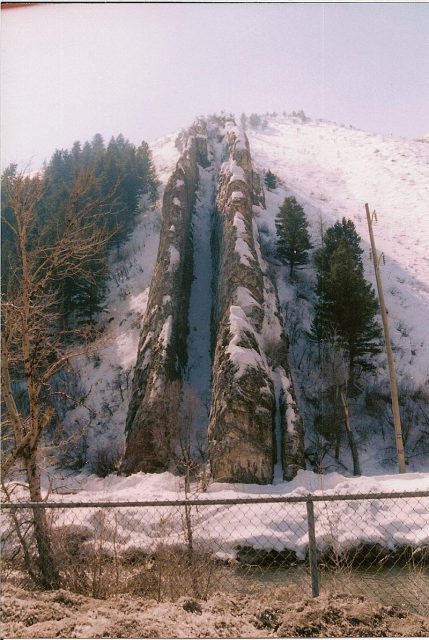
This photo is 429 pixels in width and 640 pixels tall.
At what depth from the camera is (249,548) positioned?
33.7 ft

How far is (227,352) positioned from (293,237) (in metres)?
15.7

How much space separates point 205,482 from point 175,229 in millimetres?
19482

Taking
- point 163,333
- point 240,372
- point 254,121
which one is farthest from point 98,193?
point 254,121

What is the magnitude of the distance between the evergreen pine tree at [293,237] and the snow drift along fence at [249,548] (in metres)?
23.9

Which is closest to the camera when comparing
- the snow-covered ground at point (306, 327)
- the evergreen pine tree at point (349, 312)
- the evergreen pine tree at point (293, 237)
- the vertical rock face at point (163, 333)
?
the snow-covered ground at point (306, 327)

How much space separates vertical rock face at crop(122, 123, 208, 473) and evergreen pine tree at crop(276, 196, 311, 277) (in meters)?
7.59

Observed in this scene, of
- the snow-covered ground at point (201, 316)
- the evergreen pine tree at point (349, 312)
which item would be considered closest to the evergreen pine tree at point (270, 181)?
the snow-covered ground at point (201, 316)

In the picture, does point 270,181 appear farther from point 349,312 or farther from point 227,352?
point 227,352

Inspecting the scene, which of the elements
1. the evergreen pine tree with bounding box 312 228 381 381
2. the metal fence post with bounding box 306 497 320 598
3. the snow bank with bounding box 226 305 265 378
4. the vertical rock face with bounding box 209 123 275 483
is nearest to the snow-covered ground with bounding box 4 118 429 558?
the metal fence post with bounding box 306 497 320 598

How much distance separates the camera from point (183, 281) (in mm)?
29594

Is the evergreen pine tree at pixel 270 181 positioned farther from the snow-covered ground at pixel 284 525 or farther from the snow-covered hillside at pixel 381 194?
the snow-covered ground at pixel 284 525

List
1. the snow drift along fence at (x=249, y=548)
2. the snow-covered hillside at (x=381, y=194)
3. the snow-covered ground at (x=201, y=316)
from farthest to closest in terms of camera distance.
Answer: the snow-covered hillside at (x=381, y=194), the snow-covered ground at (x=201, y=316), the snow drift along fence at (x=249, y=548)

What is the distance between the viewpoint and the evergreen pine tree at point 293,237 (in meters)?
32.8

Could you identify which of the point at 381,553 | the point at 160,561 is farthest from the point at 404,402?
the point at 160,561
